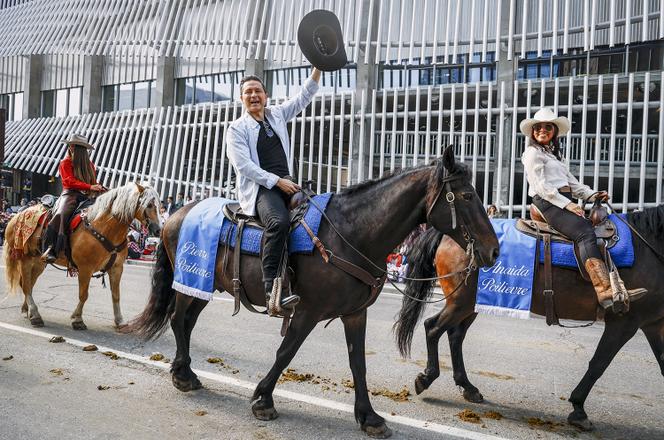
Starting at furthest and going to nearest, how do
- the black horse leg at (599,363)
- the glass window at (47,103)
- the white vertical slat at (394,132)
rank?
the glass window at (47,103)
the white vertical slat at (394,132)
the black horse leg at (599,363)

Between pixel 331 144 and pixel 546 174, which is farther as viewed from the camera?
pixel 331 144

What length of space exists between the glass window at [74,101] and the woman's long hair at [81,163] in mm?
25229

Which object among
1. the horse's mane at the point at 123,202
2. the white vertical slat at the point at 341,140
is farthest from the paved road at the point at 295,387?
the white vertical slat at the point at 341,140

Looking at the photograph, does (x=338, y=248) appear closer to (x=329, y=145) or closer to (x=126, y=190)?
(x=126, y=190)

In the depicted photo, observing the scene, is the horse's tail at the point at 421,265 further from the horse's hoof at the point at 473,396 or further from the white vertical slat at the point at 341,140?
the white vertical slat at the point at 341,140

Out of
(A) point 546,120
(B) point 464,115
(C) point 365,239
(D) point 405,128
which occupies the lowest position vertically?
(C) point 365,239

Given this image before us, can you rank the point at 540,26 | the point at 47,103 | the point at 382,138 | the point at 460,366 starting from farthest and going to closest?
the point at 47,103 → the point at 382,138 → the point at 540,26 → the point at 460,366

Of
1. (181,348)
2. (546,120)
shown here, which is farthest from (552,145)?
(181,348)

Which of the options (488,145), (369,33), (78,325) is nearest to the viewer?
(78,325)

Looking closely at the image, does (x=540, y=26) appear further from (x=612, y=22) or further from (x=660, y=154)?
(x=660, y=154)

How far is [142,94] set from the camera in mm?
27609

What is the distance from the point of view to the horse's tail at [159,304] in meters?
5.21

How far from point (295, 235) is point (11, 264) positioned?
18.9 ft

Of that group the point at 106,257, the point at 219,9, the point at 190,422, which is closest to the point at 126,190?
the point at 106,257
